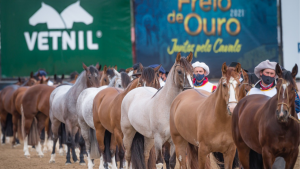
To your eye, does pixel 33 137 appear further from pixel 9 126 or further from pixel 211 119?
pixel 211 119

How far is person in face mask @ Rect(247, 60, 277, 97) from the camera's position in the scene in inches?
223

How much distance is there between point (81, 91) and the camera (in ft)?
31.2

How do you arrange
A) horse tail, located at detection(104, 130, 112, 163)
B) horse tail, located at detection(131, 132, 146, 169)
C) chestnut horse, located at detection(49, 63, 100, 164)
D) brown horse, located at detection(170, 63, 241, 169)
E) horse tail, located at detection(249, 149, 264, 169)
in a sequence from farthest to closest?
chestnut horse, located at detection(49, 63, 100, 164)
horse tail, located at detection(104, 130, 112, 163)
horse tail, located at detection(131, 132, 146, 169)
horse tail, located at detection(249, 149, 264, 169)
brown horse, located at detection(170, 63, 241, 169)

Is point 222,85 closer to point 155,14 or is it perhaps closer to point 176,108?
point 176,108

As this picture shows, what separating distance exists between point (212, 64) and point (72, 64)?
18.5 feet

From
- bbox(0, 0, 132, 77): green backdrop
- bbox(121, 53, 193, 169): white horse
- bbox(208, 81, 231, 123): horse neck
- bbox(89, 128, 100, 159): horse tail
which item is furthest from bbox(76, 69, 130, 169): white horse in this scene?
bbox(0, 0, 132, 77): green backdrop

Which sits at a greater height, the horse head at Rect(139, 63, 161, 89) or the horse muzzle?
the horse head at Rect(139, 63, 161, 89)

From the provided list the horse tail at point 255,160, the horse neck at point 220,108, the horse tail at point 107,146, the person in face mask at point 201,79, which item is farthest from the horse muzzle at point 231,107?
the horse tail at point 107,146

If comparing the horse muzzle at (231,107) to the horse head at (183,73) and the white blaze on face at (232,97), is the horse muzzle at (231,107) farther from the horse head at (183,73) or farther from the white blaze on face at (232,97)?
the horse head at (183,73)

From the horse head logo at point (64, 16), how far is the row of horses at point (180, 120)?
771 cm

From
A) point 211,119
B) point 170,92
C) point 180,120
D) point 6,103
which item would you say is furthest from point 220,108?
point 6,103

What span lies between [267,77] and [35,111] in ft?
23.0

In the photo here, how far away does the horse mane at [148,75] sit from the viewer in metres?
7.25

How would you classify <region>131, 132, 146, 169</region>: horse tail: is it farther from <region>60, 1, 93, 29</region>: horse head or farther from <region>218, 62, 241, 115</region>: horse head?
<region>60, 1, 93, 29</region>: horse head
